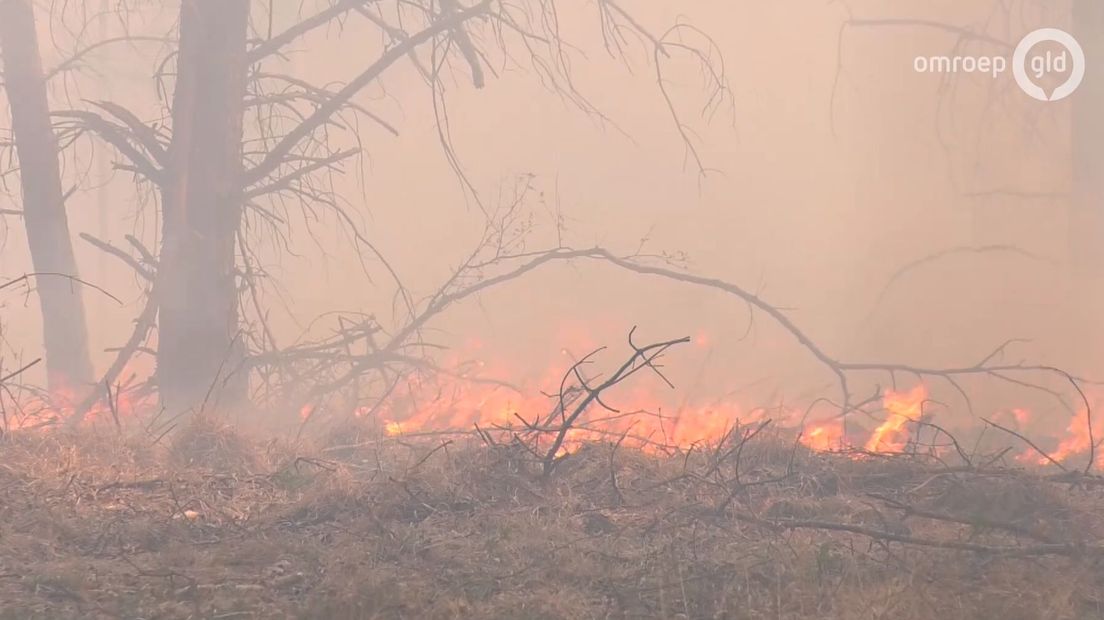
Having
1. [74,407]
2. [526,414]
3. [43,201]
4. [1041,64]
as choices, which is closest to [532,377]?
[526,414]

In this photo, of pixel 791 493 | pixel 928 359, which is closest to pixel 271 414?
pixel 791 493

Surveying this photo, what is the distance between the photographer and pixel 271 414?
7371mm

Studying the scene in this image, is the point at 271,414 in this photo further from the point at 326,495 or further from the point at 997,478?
the point at 997,478

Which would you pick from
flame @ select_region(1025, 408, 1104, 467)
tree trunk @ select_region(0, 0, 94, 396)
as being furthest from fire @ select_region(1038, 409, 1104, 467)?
tree trunk @ select_region(0, 0, 94, 396)

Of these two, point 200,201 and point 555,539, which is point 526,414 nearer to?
point 200,201

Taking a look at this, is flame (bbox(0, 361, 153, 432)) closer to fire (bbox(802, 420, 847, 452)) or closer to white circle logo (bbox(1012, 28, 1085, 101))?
fire (bbox(802, 420, 847, 452))

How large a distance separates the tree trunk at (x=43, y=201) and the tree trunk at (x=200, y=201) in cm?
169

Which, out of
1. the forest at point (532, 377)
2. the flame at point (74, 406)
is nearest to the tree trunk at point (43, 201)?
the forest at point (532, 377)

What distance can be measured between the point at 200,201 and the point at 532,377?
5.66 m

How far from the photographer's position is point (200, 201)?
22.9ft

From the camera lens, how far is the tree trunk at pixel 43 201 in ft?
27.2

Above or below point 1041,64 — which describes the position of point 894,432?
below

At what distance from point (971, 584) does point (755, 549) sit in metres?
0.70

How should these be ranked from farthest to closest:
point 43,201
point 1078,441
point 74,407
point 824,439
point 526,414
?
point 526,414, point 43,201, point 74,407, point 1078,441, point 824,439
